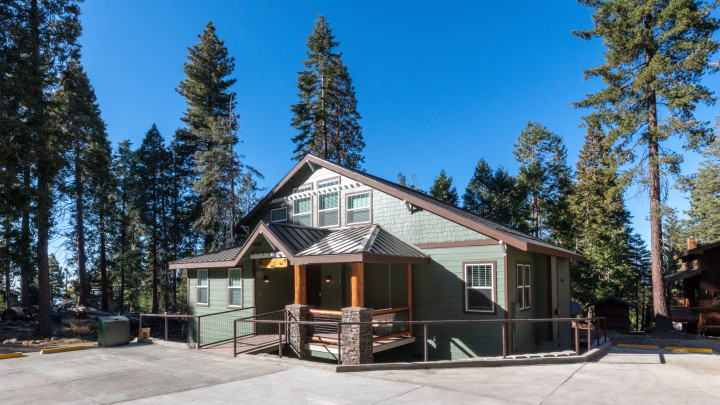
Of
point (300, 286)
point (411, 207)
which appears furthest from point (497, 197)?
point (300, 286)

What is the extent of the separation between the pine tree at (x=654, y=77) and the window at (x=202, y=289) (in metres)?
19.6

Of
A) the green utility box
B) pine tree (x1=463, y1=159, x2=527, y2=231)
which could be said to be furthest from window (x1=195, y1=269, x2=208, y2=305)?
pine tree (x1=463, y1=159, x2=527, y2=231)

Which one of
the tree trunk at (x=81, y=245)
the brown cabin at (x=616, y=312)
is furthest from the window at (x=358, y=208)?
the tree trunk at (x=81, y=245)

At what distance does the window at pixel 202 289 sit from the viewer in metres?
16.6

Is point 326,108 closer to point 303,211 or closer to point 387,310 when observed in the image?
point 303,211

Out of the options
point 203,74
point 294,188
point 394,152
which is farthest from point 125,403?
point 394,152

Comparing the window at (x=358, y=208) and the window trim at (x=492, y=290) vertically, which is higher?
the window at (x=358, y=208)

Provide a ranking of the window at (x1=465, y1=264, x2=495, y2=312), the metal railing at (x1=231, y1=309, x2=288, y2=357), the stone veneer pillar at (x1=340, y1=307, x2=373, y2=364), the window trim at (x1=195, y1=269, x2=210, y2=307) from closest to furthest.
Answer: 1. the stone veneer pillar at (x1=340, y1=307, x2=373, y2=364)
2. the window at (x1=465, y1=264, x2=495, y2=312)
3. the metal railing at (x1=231, y1=309, x2=288, y2=357)
4. the window trim at (x1=195, y1=269, x2=210, y2=307)

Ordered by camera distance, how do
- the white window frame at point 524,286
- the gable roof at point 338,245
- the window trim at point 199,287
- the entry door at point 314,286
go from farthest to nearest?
the window trim at point 199,287 < the entry door at point 314,286 < the white window frame at point 524,286 < the gable roof at point 338,245

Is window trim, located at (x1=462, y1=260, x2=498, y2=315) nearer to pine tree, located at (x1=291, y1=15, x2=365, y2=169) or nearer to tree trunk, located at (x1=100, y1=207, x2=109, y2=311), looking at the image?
pine tree, located at (x1=291, y1=15, x2=365, y2=169)

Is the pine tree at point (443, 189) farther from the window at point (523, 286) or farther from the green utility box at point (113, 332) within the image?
the green utility box at point (113, 332)

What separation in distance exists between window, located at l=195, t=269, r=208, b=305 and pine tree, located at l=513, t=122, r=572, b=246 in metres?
20.8

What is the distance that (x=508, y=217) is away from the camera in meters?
27.6

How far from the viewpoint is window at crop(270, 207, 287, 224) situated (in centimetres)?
1682
